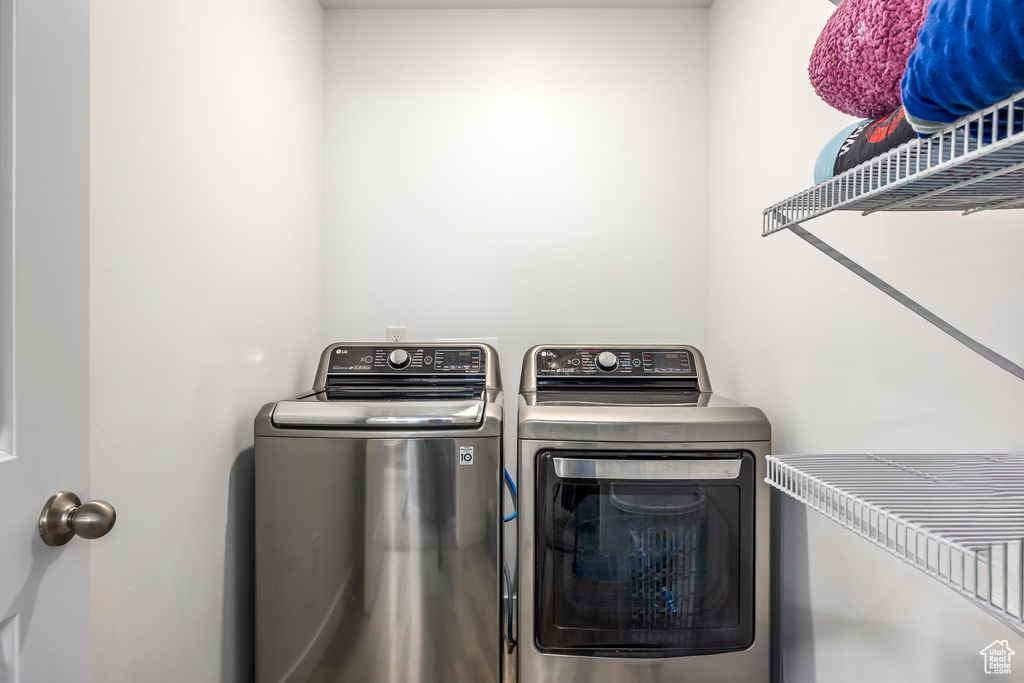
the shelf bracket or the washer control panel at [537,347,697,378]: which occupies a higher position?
the shelf bracket

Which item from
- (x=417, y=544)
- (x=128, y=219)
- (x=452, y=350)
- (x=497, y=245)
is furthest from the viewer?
(x=497, y=245)

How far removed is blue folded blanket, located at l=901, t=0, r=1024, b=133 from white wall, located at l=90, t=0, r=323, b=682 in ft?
3.63

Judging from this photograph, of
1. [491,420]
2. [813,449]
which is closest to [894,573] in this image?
[813,449]

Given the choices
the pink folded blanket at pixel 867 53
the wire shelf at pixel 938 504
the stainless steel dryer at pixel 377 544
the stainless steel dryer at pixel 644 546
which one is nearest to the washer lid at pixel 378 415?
the stainless steel dryer at pixel 377 544

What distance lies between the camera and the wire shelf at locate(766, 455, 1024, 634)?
0.40 m

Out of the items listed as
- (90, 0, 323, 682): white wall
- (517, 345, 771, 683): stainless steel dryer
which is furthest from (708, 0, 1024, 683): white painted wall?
(90, 0, 323, 682): white wall

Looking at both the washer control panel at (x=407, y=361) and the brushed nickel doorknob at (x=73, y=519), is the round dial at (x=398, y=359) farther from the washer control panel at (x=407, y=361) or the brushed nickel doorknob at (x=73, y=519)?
the brushed nickel doorknob at (x=73, y=519)

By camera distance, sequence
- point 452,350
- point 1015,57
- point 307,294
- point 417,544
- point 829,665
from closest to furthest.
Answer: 1. point 1015,57
2. point 829,665
3. point 417,544
4. point 452,350
5. point 307,294

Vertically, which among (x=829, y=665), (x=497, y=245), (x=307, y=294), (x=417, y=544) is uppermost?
(x=497, y=245)

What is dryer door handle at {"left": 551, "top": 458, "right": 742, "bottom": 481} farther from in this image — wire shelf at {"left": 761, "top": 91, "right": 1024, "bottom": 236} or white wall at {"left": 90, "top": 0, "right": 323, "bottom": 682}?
white wall at {"left": 90, "top": 0, "right": 323, "bottom": 682}

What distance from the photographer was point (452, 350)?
168 centimetres

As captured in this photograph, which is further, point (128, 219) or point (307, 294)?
point (307, 294)

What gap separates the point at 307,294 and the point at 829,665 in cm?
176

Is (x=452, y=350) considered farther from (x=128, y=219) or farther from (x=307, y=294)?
(x=128, y=219)
